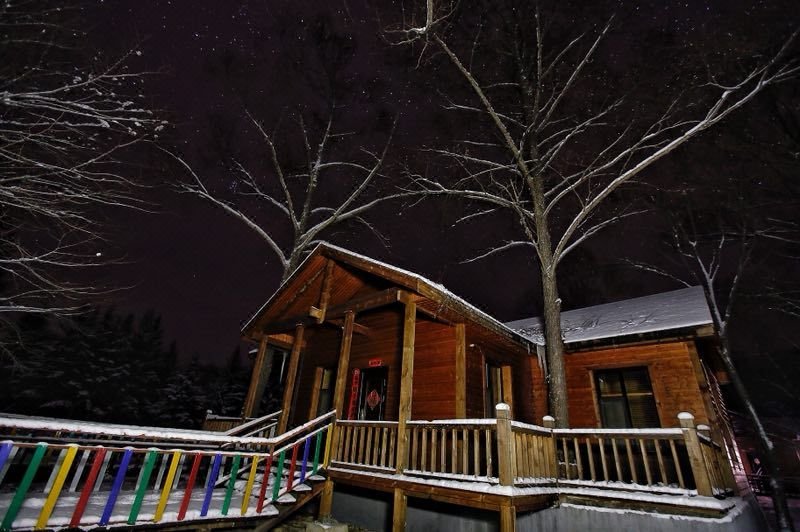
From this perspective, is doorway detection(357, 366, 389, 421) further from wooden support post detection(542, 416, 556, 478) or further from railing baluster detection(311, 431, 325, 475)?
wooden support post detection(542, 416, 556, 478)

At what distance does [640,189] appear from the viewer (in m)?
12.6

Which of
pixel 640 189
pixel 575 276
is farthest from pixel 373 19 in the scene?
pixel 575 276

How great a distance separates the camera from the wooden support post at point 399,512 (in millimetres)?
6844

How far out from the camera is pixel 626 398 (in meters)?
10.5

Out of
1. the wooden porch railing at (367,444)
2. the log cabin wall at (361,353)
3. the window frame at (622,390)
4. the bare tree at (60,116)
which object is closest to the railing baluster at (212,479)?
the wooden porch railing at (367,444)

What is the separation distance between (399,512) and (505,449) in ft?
8.07

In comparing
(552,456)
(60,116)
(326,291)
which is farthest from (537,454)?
(60,116)

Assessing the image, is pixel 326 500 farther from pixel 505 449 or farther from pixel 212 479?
pixel 505 449

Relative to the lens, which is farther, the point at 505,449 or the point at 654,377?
the point at 654,377

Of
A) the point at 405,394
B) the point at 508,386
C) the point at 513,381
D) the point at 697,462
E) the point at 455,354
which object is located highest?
the point at 455,354

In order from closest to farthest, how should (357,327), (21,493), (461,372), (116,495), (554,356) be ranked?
1. (21,493)
2. (116,495)
3. (461,372)
4. (554,356)
5. (357,327)

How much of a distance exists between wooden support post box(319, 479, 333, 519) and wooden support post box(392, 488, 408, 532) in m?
1.85

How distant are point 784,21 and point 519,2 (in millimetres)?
6645

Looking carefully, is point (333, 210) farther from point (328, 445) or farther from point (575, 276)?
point (575, 276)
